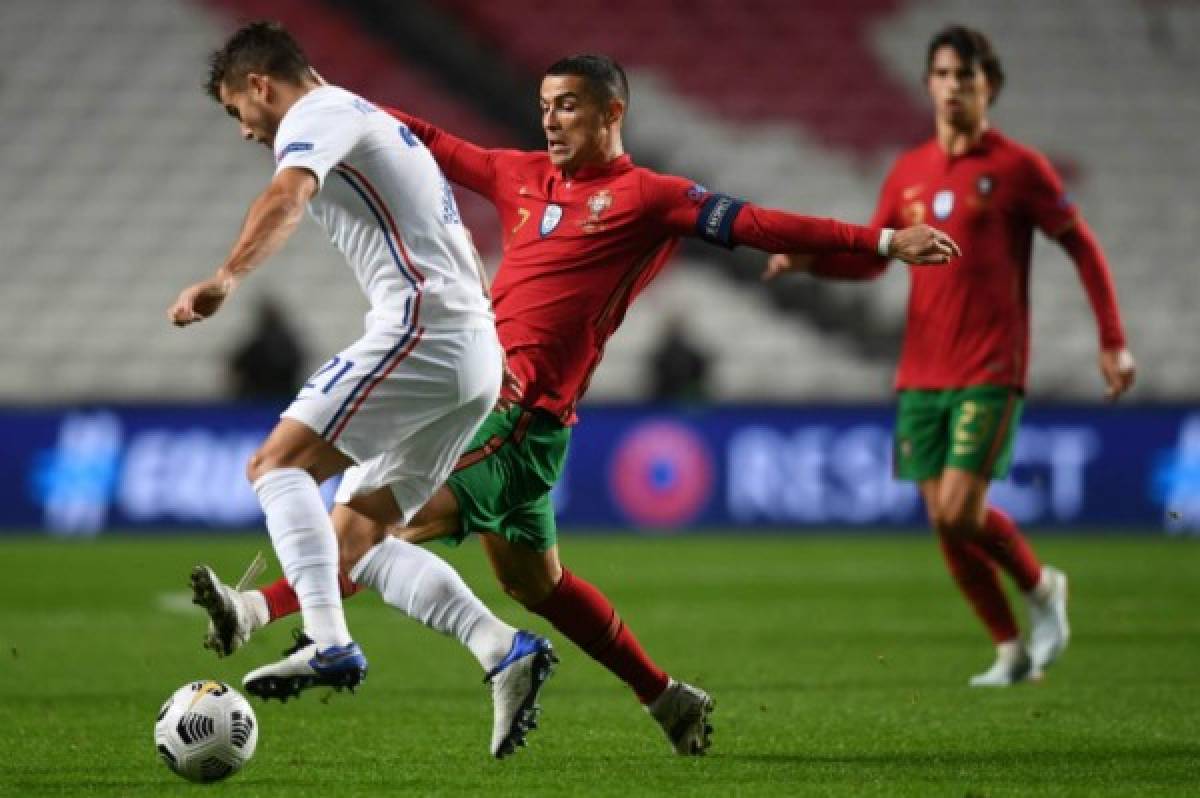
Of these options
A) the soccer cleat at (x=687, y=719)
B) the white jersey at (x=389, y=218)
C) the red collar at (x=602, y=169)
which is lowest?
the soccer cleat at (x=687, y=719)

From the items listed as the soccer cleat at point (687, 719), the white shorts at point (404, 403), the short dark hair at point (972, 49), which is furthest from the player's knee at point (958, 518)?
the white shorts at point (404, 403)

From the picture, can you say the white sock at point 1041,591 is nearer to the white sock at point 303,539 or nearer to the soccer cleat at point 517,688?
the soccer cleat at point 517,688

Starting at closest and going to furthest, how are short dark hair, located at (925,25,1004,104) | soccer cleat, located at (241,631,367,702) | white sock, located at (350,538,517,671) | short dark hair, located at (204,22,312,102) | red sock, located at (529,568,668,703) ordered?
soccer cleat, located at (241,631,367,702) → short dark hair, located at (204,22,312,102) → white sock, located at (350,538,517,671) → red sock, located at (529,568,668,703) → short dark hair, located at (925,25,1004,104)

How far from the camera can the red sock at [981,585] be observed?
25.4 feet

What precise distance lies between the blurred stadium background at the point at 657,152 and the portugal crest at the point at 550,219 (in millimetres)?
9476

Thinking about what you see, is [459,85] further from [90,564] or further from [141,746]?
[141,746]

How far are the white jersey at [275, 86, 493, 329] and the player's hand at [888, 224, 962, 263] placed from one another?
43.3 inches

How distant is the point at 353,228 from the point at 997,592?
3630 millimetres

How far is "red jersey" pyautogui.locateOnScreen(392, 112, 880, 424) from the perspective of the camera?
18.8ft

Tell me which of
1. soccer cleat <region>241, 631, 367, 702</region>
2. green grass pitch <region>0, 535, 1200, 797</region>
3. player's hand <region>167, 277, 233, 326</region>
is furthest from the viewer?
green grass pitch <region>0, 535, 1200, 797</region>

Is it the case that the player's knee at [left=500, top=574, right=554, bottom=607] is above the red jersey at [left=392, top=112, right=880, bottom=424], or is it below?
below

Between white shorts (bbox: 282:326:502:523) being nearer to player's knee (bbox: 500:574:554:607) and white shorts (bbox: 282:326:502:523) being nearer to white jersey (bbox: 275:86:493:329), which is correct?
white jersey (bbox: 275:86:493:329)

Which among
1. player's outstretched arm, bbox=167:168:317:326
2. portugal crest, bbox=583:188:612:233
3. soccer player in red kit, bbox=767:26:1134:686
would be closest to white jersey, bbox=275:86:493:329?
player's outstretched arm, bbox=167:168:317:326

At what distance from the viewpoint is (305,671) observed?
15.2ft
